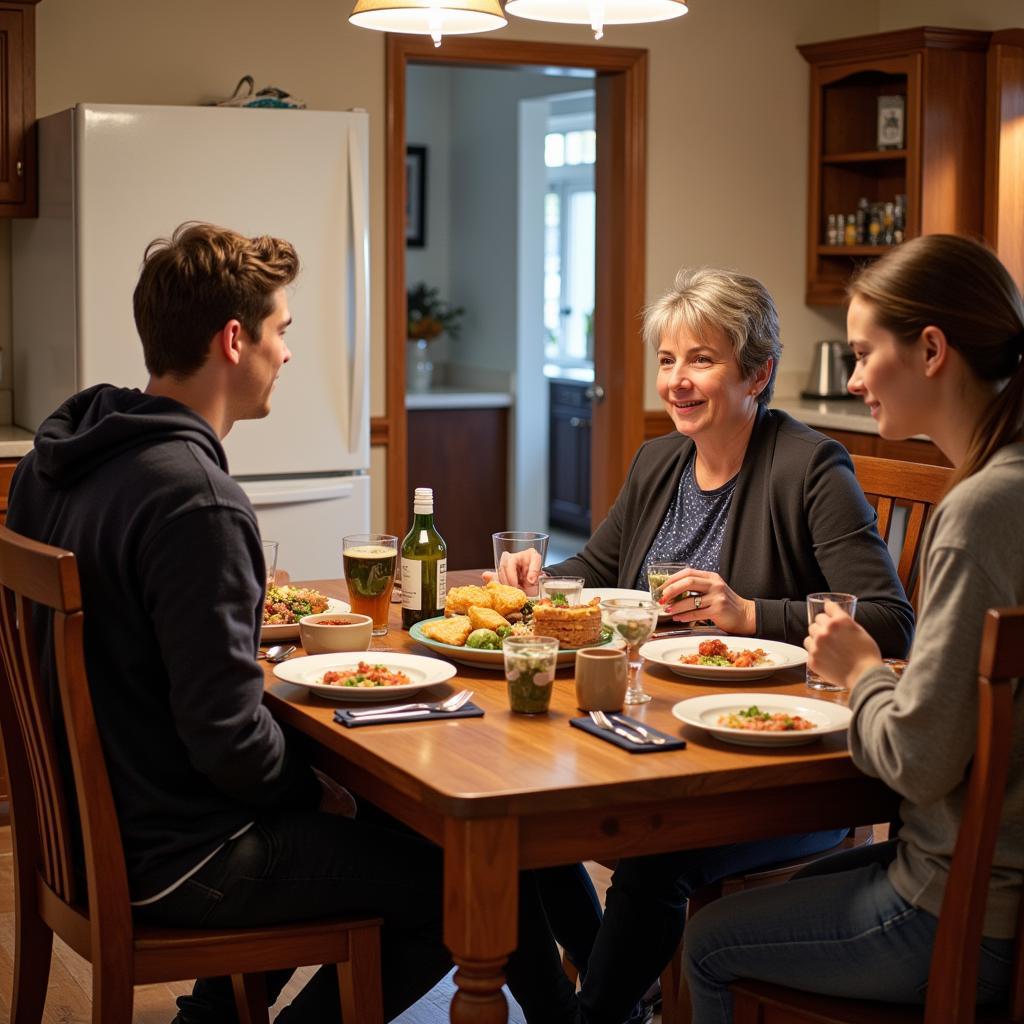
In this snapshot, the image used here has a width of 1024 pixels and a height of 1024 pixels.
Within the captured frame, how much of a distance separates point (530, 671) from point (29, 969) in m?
0.83

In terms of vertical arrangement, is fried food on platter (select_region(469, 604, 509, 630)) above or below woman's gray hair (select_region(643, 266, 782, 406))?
below

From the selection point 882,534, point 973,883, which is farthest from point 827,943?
point 882,534

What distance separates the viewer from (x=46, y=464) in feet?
6.15

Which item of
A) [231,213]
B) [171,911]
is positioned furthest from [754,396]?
[231,213]

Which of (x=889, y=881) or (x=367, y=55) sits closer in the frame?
(x=889, y=881)

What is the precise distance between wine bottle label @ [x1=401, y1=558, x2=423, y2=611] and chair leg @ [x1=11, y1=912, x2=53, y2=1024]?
709mm

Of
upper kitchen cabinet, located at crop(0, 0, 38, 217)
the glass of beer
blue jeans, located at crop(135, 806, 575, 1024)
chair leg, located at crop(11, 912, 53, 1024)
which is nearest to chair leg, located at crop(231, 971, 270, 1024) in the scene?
blue jeans, located at crop(135, 806, 575, 1024)

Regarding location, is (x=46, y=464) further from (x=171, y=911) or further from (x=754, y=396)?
(x=754, y=396)

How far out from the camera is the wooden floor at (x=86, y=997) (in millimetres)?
2652

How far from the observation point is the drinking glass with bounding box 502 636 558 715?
1.83 m

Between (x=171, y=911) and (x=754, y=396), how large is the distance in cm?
132

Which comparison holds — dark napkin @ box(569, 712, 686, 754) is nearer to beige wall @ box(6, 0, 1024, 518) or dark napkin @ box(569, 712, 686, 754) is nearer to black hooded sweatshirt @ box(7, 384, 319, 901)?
black hooded sweatshirt @ box(7, 384, 319, 901)

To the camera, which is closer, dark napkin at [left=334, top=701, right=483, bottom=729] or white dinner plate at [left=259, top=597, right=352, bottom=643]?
dark napkin at [left=334, top=701, right=483, bottom=729]

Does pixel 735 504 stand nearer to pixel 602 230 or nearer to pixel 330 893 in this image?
pixel 330 893
